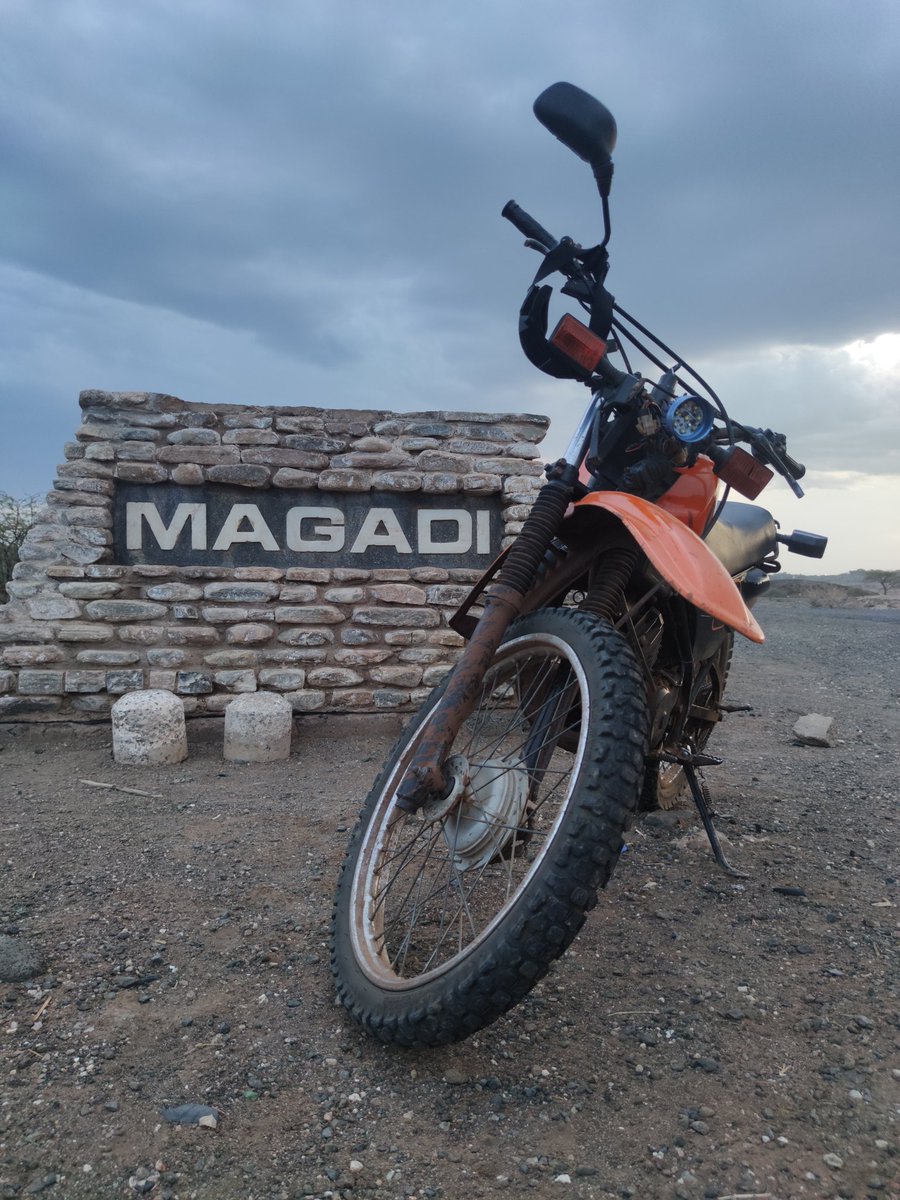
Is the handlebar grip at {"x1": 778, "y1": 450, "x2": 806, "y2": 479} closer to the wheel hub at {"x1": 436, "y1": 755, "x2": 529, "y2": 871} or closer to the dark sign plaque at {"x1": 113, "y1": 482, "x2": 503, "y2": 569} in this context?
the wheel hub at {"x1": 436, "y1": 755, "x2": 529, "y2": 871}

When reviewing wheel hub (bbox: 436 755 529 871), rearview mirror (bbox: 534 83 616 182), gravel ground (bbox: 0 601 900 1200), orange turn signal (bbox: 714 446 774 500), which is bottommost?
gravel ground (bbox: 0 601 900 1200)

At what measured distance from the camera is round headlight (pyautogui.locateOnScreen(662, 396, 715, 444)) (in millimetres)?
2500

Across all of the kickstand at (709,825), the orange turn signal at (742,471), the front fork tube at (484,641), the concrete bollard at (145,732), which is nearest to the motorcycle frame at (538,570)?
the front fork tube at (484,641)

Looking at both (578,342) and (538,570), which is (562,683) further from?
(578,342)

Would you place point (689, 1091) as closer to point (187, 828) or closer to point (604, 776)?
point (604, 776)

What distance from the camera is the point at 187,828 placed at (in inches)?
153

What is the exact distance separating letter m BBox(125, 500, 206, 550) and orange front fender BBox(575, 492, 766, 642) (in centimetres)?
399

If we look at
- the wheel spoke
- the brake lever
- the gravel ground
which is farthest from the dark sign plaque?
the brake lever

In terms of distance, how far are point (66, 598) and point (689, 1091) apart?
192 inches

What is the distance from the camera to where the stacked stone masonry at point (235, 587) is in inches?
221

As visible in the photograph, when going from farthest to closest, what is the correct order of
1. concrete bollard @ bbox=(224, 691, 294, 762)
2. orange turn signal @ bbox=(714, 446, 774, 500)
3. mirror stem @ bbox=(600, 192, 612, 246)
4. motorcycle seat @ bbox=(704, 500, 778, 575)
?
concrete bollard @ bbox=(224, 691, 294, 762)
motorcycle seat @ bbox=(704, 500, 778, 575)
orange turn signal @ bbox=(714, 446, 774, 500)
mirror stem @ bbox=(600, 192, 612, 246)

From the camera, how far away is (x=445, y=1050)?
2104mm

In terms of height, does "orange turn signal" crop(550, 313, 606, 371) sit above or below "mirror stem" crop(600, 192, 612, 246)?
below

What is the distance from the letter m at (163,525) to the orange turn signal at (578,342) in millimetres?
3900
